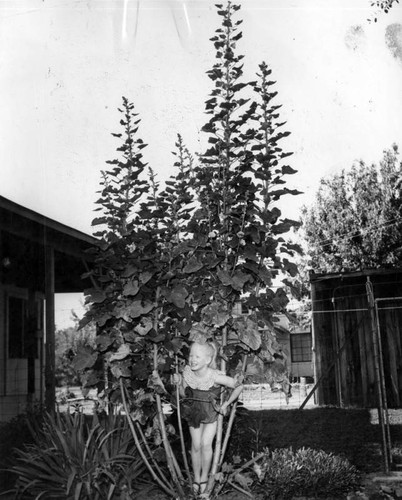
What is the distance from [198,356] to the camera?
3.82 metres

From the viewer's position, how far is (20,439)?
5.35 metres

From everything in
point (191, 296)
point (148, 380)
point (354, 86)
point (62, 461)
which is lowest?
point (62, 461)

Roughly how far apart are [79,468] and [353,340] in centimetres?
513

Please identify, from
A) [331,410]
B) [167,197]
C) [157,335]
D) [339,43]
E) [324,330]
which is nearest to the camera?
[157,335]

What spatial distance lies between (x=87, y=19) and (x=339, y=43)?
2.26 metres

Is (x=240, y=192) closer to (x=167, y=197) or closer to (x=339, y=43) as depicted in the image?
(x=167, y=197)

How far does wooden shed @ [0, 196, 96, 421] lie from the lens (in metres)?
6.03

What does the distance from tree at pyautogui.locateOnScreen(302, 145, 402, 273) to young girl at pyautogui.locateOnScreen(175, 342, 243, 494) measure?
3.04m

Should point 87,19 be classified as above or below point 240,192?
above


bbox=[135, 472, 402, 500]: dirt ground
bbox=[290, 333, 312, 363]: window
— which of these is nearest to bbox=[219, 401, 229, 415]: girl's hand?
bbox=[135, 472, 402, 500]: dirt ground

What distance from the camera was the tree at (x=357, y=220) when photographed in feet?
23.5

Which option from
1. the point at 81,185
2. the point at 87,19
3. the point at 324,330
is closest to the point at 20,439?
the point at 81,185

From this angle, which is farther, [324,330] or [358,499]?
[324,330]

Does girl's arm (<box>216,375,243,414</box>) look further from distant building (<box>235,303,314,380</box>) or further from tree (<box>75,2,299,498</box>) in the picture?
distant building (<box>235,303,314,380</box>)
